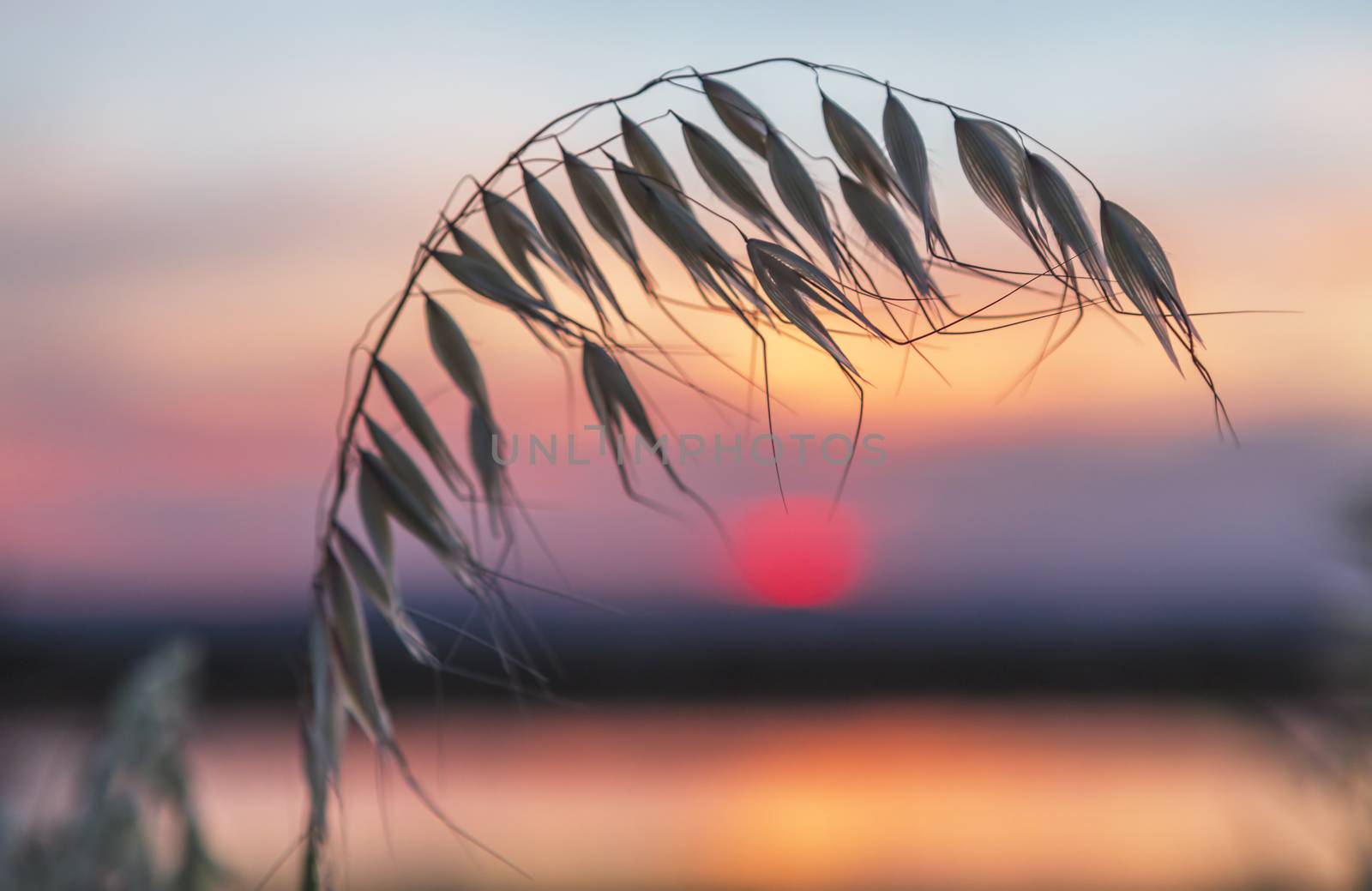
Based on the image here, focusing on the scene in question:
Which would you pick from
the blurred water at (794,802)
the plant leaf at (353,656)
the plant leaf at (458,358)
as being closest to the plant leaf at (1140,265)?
the plant leaf at (458,358)

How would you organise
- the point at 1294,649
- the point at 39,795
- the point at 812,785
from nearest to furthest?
the point at 39,795, the point at 1294,649, the point at 812,785

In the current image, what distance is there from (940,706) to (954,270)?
18.9 meters

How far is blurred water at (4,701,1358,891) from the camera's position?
241cm

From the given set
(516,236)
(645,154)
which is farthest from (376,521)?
(645,154)

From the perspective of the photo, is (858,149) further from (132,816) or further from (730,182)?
(132,816)

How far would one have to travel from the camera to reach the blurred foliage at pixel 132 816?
116 centimetres

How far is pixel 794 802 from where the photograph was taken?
35.0ft

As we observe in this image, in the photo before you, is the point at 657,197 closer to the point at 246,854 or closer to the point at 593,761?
the point at 246,854

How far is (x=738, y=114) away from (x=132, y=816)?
1032mm

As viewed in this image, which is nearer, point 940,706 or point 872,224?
point 872,224

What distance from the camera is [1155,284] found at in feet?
2.58

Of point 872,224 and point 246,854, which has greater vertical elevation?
point 872,224

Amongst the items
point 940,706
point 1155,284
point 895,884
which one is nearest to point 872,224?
point 1155,284

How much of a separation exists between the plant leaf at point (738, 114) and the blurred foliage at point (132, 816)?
96 cm
